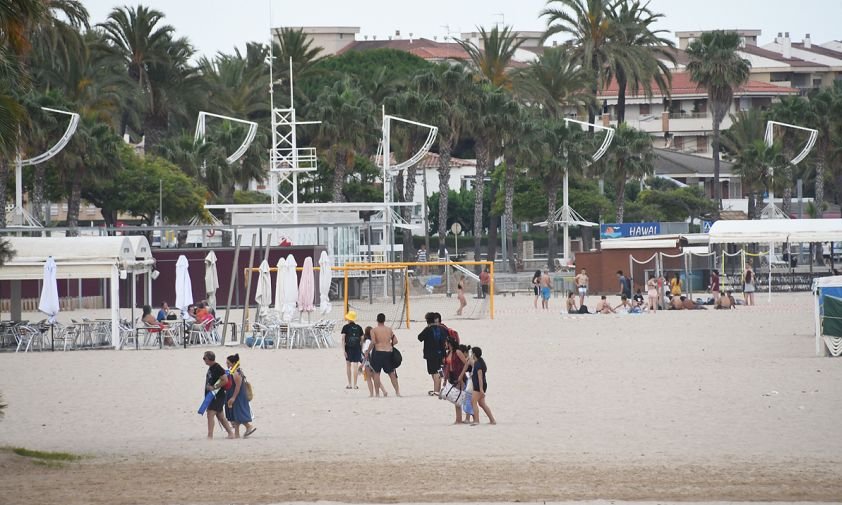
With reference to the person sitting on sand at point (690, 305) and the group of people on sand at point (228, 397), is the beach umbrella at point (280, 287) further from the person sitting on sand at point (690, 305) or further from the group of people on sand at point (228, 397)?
the person sitting on sand at point (690, 305)

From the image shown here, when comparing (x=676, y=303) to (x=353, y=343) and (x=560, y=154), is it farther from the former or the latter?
(x=560, y=154)

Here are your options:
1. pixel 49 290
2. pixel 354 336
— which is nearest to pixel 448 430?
pixel 354 336

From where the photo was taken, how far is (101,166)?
5562cm

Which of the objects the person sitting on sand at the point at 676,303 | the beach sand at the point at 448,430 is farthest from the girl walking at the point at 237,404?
the person sitting on sand at the point at 676,303

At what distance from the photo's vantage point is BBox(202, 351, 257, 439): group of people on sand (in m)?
16.2

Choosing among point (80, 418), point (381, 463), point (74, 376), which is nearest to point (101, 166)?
point (74, 376)

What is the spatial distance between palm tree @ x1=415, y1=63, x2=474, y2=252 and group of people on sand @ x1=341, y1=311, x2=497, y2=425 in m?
44.0

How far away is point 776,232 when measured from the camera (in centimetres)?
4472

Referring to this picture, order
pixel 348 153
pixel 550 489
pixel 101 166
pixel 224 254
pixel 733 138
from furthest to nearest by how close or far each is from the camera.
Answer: pixel 733 138 < pixel 348 153 < pixel 101 166 < pixel 224 254 < pixel 550 489

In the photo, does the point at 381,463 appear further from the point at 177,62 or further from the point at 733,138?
the point at 733,138

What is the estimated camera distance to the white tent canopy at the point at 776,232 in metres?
44.5

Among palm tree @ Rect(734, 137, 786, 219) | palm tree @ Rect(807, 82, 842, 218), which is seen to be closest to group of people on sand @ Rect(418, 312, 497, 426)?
palm tree @ Rect(734, 137, 786, 219)

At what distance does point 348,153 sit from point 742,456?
180 feet

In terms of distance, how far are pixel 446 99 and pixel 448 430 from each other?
168 feet
